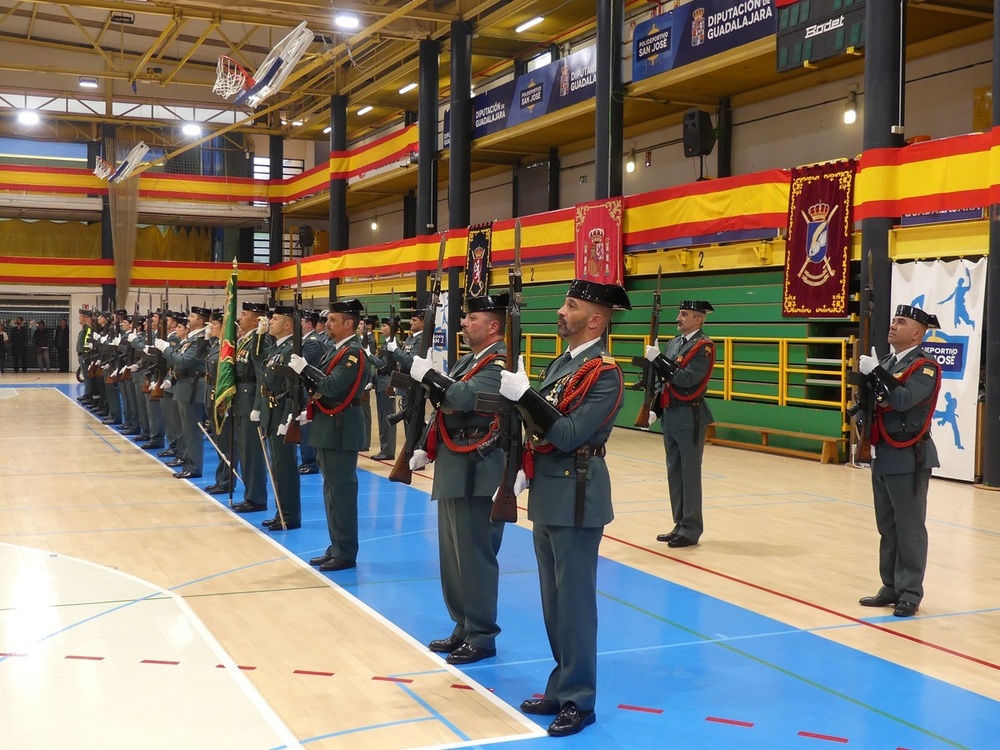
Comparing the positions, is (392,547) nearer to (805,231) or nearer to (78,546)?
(78,546)

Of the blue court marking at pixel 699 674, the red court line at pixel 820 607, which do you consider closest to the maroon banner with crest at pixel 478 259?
the red court line at pixel 820 607

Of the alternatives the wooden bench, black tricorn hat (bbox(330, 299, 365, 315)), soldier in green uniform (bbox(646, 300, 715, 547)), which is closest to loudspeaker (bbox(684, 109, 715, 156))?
the wooden bench

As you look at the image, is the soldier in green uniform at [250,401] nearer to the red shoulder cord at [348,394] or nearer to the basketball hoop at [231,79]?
the red shoulder cord at [348,394]

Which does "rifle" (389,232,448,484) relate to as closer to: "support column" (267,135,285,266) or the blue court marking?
the blue court marking

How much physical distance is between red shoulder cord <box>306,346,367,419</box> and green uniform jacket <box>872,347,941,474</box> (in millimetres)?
3392

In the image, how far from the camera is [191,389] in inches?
433

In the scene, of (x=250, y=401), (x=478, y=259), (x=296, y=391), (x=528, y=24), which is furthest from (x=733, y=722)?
(x=528, y=24)

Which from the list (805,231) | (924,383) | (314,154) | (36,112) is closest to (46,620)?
(924,383)

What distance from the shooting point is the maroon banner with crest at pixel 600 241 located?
1630 cm

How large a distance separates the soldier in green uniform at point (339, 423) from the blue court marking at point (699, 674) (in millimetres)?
236

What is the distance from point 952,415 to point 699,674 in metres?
7.45

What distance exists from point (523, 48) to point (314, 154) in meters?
14.5

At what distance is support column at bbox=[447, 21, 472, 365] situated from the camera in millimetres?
19891

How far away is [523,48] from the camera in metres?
22.0
